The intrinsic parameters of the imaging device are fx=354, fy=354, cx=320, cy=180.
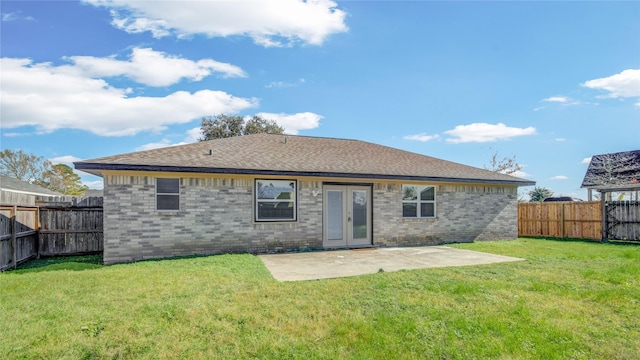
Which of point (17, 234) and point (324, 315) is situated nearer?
point (324, 315)

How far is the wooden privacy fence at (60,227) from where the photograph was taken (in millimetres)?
10492

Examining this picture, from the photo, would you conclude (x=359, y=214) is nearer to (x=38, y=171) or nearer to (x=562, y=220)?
(x=562, y=220)

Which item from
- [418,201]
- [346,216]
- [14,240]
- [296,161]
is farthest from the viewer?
[418,201]

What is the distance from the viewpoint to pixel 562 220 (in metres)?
17.1

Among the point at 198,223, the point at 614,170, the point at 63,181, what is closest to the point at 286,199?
the point at 198,223

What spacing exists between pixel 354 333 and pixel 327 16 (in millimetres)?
8879

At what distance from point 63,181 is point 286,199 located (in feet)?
144

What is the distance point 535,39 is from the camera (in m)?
12.7

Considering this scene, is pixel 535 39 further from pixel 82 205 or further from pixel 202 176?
pixel 82 205

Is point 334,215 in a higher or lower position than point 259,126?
lower

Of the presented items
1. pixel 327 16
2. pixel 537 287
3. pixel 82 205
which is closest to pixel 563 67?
pixel 327 16

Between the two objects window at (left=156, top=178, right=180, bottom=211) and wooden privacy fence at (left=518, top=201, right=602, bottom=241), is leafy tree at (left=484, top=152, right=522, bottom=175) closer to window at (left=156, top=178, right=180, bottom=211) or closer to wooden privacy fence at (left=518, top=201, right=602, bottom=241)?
wooden privacy fence at (left=518, top=201, right=602, bottom=241)

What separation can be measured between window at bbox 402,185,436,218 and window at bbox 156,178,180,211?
8.03 m

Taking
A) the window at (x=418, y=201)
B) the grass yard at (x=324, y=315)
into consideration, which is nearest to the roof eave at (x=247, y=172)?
the window at (x=418, y=201)
